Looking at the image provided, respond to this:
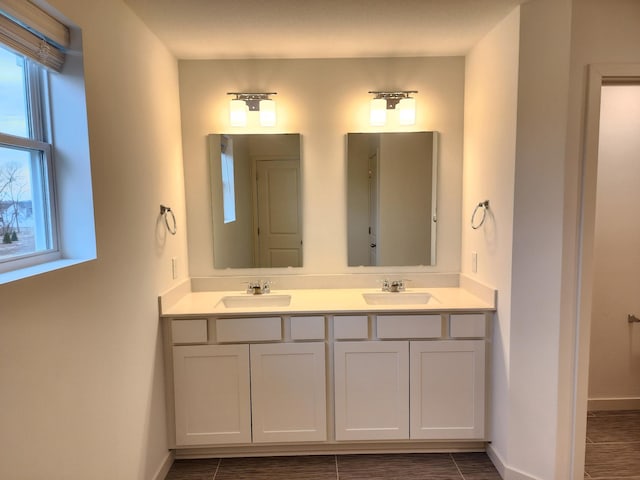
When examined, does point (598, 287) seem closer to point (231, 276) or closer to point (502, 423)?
point (502, 423)

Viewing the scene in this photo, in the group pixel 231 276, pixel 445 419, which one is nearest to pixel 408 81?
pixel 231 276

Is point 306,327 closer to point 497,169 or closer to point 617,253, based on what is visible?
point 497,169

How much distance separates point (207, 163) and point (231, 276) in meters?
0.79

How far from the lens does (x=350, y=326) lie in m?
2.20

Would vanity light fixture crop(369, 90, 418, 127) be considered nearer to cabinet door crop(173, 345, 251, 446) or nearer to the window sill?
cabinet door crop(173, 345, 251, 446)

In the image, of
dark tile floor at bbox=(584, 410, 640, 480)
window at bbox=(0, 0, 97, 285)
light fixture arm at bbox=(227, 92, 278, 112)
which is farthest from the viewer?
light fixture arm at bbox=(227, 92, 278, 112)

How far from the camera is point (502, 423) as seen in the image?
2104 millimetres

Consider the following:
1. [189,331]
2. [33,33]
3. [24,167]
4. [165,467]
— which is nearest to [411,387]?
[189,331]

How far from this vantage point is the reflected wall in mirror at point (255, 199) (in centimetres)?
260

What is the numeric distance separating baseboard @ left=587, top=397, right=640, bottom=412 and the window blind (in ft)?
11.9

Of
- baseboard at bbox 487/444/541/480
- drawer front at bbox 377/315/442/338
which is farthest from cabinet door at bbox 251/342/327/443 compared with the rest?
baseboard at bbox 487/444/541/480

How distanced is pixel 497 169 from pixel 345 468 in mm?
1899

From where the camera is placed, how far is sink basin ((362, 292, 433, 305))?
2.54m

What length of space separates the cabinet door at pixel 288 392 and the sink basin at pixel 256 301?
39 centimetres
